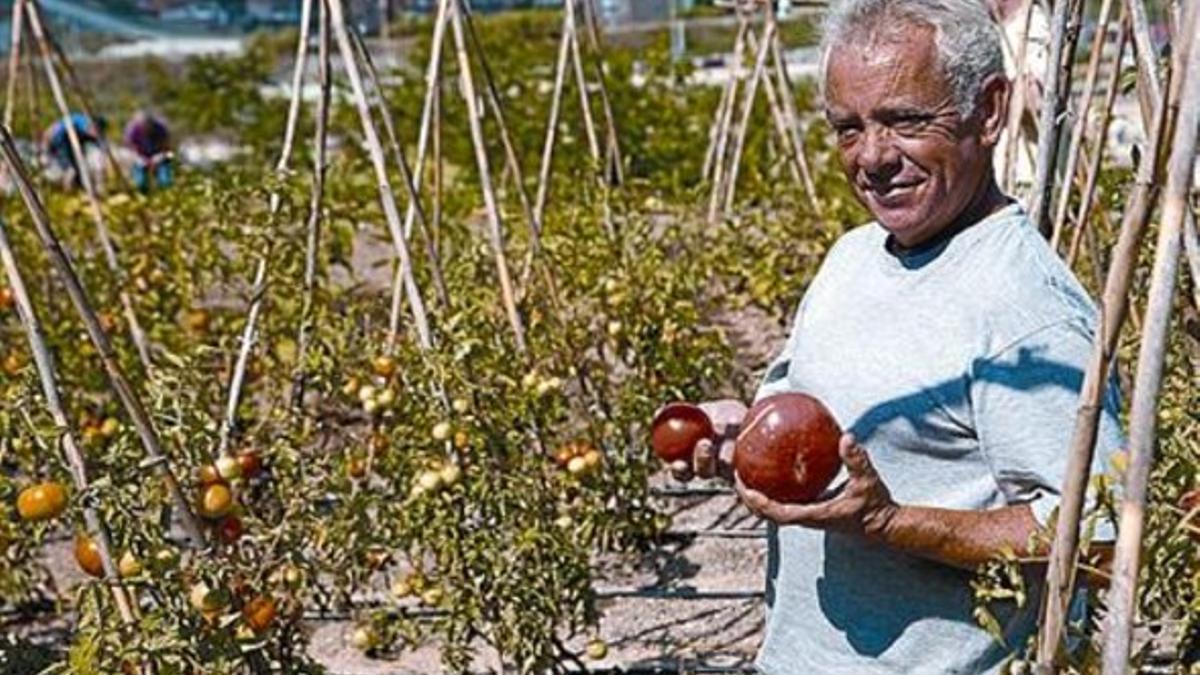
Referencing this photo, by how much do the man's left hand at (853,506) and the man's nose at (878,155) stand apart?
0.21 meters

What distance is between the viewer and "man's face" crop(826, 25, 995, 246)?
1.36m

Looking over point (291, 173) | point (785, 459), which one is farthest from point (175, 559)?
point (291, 173)

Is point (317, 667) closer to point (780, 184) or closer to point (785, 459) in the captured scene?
point (785, 459)

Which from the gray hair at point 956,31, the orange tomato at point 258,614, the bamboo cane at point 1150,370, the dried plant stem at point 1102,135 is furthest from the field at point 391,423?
the gray hair at point 956,31

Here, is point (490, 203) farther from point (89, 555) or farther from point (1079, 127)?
point (89, 555)

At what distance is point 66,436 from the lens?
73.4 inches

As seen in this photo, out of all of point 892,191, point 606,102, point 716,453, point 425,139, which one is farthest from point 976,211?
point 606,102

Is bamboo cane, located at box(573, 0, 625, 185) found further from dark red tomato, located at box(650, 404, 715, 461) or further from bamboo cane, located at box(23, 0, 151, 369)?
dark red tomato, located at box(650, 404, 715, 461)

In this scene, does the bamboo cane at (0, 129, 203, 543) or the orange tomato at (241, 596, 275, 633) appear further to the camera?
the orange tomato at (241, 596, 275, 633)

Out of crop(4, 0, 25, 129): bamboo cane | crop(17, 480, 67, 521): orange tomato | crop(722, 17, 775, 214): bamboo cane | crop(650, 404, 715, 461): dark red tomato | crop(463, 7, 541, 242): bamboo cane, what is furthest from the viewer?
crop(722, 17, 775, 214): bamboo cane

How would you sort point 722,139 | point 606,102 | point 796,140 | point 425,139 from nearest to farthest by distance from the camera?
point 425,139, point 606,102, point 796,140, point 722,139

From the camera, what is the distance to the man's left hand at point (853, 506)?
1.27 m

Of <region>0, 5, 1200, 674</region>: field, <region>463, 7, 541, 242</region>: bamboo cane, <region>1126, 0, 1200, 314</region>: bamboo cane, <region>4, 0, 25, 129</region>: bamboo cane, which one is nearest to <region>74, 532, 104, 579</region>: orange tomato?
<region>0, 5, 1200, 674</region>: field

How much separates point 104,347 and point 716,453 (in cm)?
71
